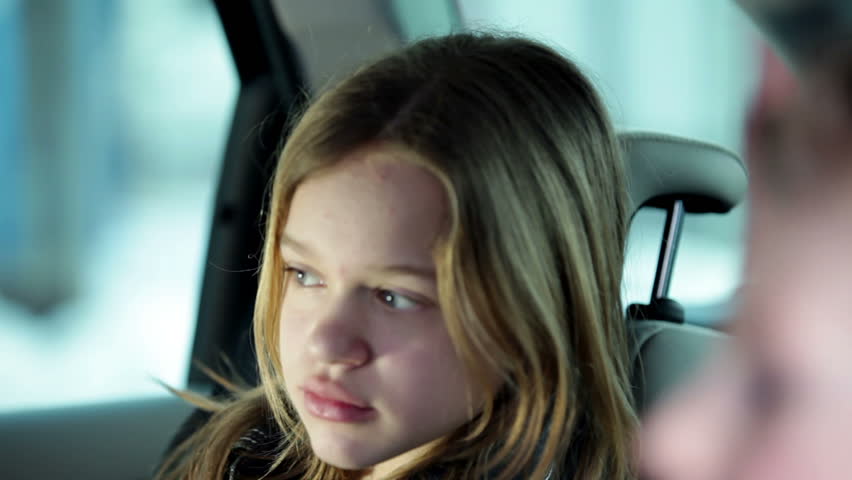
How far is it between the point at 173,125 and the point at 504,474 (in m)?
1.98

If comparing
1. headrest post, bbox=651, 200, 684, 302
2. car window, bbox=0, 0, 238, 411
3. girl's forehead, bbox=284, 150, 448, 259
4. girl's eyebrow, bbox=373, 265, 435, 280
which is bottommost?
car window, bbox=0, 0, 238, 411

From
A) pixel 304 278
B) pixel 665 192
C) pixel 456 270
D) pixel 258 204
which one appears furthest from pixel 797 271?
pixel 258 204

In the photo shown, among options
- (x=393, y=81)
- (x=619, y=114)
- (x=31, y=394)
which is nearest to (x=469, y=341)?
(x=393, y=81)

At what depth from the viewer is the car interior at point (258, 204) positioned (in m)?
1.24

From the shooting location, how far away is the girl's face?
0.88 metres

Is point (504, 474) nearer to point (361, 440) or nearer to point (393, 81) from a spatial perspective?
point (361, 440)

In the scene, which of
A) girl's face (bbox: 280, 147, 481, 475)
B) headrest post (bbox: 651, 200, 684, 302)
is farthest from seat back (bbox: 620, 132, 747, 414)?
girl's face (bbox: 280, 147, 481, 475)

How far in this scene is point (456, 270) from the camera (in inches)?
34.4

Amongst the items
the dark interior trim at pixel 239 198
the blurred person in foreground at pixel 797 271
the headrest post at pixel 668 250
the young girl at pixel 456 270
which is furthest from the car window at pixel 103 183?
the blurred person in foreground at pixel 797 271

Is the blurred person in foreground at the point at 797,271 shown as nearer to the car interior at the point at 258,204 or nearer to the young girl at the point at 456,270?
the young girl at the point at 456,270

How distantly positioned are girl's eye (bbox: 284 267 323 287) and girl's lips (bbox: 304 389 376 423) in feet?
0.34

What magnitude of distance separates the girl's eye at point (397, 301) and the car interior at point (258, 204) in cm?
26

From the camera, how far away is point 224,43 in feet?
6.23

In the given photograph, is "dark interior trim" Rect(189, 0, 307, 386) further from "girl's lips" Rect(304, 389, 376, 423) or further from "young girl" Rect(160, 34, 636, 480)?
"girl's lips" Rect(304, 389, 376, 423)
